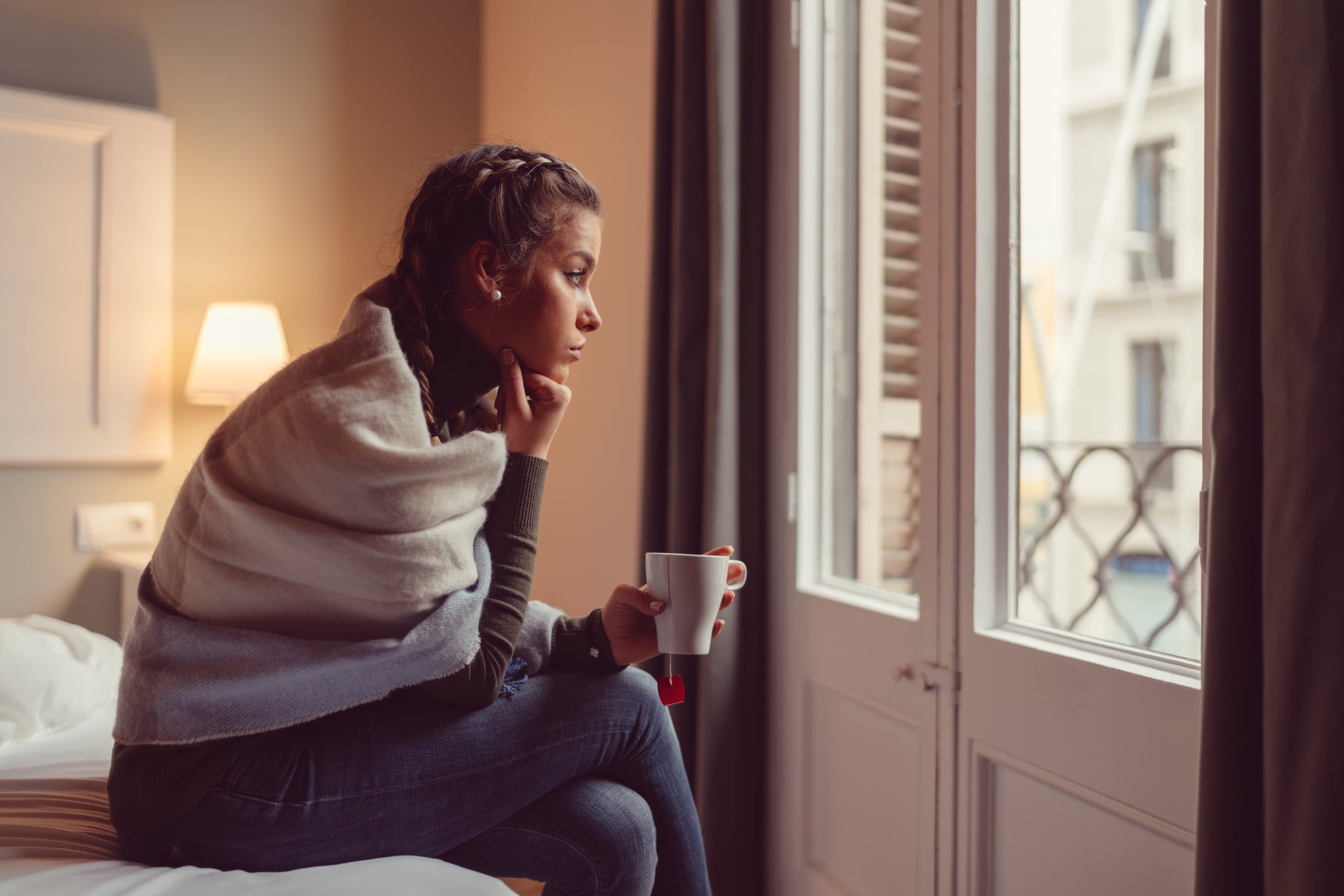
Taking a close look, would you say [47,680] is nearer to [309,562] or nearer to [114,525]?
[309,562]

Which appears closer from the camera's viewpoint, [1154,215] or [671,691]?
[671,691]

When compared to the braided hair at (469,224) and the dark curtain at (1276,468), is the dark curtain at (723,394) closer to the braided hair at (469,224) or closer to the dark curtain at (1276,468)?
the braided hair at (469,224)

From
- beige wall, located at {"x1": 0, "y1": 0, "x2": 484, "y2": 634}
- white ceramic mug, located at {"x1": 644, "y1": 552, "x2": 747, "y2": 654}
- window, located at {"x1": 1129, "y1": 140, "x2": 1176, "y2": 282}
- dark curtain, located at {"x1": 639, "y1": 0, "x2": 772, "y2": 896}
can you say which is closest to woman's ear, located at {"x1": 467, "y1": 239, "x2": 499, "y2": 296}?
white ceramic mug, located at {"x1": 644, "y1": 552, "x2": 747, "y2": 654}

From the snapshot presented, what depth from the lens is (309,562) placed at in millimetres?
838

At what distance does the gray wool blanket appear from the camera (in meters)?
0.83

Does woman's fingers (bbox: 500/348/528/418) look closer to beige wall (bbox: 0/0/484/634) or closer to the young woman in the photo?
the young woman

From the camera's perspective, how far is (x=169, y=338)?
8.72 ft

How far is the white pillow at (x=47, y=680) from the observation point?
4.61 feet

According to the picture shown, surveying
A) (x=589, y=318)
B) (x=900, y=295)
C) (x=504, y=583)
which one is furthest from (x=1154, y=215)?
(x=504, y=583)

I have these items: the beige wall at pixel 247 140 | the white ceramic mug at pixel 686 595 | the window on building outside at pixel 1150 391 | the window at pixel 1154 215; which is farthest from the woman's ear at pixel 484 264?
the window on building outside at pixel 1150 391

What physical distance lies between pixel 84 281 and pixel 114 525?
647 mm

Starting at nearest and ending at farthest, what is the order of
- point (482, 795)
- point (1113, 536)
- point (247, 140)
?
point (482, 795) → point (247, 140) → point (1113, 536)

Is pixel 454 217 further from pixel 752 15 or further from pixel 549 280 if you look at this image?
pixel 752 15

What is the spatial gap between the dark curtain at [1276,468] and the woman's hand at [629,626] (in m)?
0.49
